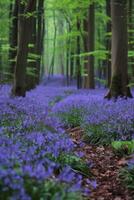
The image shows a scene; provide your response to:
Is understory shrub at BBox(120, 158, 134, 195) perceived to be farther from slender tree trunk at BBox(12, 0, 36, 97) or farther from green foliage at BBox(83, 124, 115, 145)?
slender tree trunk at BBox(12, 0, 36, 97)

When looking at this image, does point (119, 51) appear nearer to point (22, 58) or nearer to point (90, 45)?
point (22, 58)

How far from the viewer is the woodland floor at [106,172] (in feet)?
17.5

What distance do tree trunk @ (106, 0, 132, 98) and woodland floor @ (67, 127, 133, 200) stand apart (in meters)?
5.84

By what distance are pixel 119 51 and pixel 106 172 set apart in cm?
923

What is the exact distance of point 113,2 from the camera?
1492 centimetres

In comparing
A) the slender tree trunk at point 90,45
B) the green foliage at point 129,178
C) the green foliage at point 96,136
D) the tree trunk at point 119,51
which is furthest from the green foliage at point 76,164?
the slender tree trunk at point 90,45

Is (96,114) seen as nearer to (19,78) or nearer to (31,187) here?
(31,187)

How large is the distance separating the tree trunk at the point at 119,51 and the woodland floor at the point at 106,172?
584cm

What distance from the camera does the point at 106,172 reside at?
656 cm

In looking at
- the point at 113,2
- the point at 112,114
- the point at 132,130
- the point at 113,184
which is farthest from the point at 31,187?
the point at 113,2

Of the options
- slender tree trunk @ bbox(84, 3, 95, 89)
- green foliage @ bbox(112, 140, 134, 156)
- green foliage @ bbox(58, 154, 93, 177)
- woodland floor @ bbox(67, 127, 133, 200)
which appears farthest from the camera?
slender tree trunk @ bbox(84, 3, 95, 89)

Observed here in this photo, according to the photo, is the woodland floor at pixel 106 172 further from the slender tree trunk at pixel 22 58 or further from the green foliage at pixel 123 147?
the slender tree trunk at pixel 22 58

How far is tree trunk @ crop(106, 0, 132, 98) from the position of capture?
14.7 meters

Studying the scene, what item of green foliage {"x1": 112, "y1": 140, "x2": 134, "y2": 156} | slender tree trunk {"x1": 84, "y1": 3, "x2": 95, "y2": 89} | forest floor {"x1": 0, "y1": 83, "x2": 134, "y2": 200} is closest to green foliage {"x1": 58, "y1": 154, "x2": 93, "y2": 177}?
forest floor {"x1": 0, "y1": 83, "x2": 134, "y2": 200}
